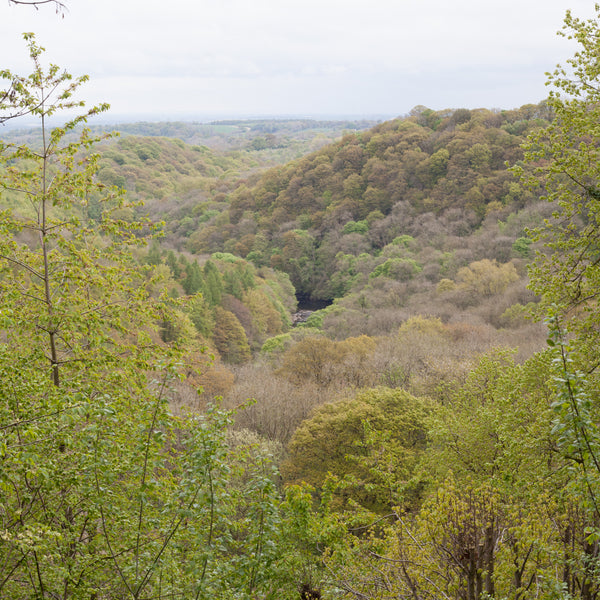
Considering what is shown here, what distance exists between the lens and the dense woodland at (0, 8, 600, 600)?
194 inches

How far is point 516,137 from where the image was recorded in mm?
56000

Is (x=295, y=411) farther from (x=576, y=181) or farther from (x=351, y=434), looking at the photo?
(x=576, y=181)

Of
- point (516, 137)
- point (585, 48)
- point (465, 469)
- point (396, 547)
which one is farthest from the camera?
point (516, 137)

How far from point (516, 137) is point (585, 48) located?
54206mm

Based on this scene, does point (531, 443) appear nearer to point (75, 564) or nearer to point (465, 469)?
point (465, 469)

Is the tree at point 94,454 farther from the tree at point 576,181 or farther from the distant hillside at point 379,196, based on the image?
the distant hillside at point 379,196

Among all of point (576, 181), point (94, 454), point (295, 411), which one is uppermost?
point (576, 181)

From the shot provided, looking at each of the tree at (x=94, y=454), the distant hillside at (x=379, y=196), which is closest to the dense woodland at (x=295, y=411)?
the tree at (x=94, y=454)

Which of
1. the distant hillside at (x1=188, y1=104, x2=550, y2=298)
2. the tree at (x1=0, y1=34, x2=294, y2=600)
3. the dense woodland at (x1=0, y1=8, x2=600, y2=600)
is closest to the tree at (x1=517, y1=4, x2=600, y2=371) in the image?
the dense woodland at (x1=0, y1=8, x2=600, y2=600)

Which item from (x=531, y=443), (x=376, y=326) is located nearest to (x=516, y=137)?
(x=376, y=326)

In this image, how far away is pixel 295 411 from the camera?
21.2m

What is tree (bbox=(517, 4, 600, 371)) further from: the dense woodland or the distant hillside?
the distant hillside

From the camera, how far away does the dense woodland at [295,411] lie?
4.92 m

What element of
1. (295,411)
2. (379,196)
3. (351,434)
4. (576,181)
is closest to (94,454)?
(576,181)
